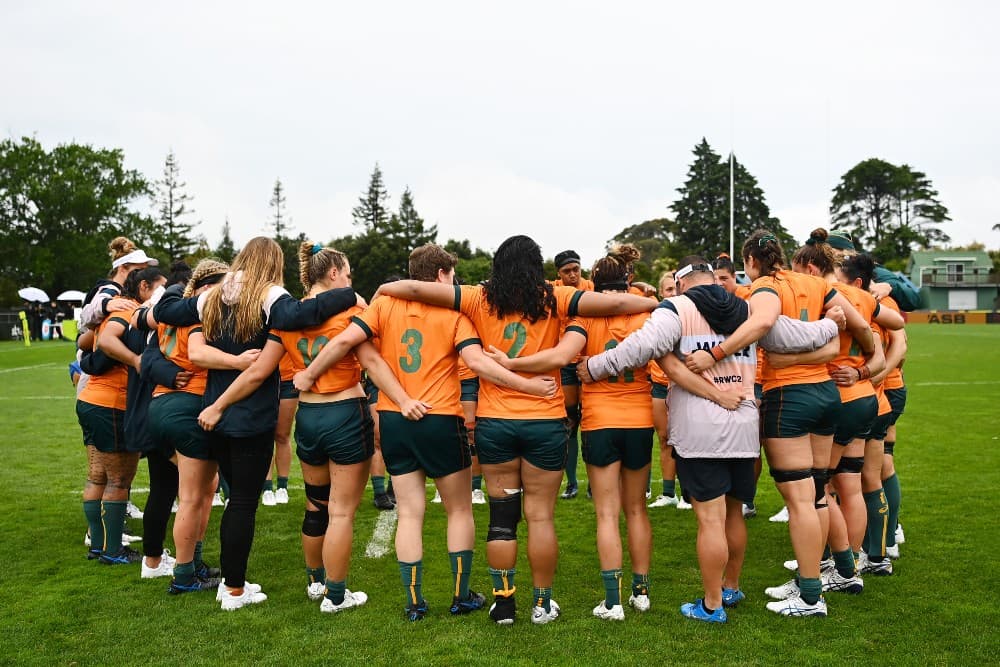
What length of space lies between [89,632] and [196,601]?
2.23ft

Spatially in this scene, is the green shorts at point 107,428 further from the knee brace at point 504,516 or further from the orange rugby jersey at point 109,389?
the knee brace at point 504,516

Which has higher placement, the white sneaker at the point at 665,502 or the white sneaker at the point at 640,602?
the white sneaker at the point at 640,602

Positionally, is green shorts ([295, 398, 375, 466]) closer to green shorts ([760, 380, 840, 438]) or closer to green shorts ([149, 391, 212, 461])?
green shorts ([149, 391, 212, 461])

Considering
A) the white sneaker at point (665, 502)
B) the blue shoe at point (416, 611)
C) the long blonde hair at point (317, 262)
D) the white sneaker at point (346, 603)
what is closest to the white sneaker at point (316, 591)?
the white sneaker at point (346, 603)

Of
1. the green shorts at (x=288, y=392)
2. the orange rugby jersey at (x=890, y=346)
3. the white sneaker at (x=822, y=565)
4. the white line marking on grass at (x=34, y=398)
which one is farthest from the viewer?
the white line marking on grass at (x=34, y=398)

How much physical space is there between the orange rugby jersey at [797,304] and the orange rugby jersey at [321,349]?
249cm

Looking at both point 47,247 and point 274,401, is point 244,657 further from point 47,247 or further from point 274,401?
point 47,247

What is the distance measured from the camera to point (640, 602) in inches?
190

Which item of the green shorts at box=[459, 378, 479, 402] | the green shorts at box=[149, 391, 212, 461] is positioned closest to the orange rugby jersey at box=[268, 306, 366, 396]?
the green shorts at box=[149, 391, 212, 461]

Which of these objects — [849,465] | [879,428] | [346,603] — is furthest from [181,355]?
[879,428]

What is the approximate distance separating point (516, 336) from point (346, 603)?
210 cm

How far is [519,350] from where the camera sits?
4.52m

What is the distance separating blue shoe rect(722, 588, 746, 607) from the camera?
16.0ft

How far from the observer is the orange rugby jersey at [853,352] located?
5.05m
